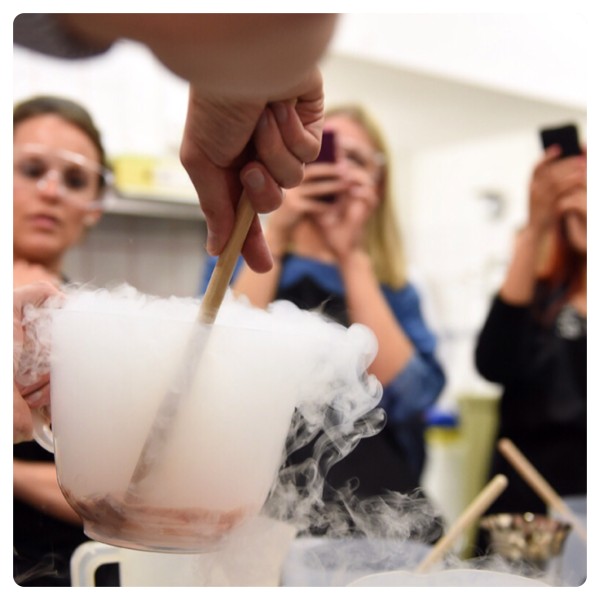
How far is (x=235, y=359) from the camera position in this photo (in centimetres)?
34

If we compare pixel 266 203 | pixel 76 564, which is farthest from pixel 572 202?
pixel 76 564

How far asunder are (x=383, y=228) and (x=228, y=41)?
0.75 meters

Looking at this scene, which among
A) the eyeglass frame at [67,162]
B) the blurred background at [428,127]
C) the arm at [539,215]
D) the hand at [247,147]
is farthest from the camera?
the arm at [539,215]

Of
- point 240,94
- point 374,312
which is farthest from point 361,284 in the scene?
point 240,94

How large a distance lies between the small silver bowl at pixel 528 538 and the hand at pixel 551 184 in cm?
40

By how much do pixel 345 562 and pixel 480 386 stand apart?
0.83 m

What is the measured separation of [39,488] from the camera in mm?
535

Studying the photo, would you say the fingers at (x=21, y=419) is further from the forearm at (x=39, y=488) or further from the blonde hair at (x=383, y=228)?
the blonde hair at (x=383, y=228)

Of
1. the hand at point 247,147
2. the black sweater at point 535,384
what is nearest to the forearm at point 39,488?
the hand at point 247,147

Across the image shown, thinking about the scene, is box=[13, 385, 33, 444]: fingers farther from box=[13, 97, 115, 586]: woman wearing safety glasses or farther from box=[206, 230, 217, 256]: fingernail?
box=[206, 230, 217, 256]: fingernail

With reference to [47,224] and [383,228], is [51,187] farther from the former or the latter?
[383,228]

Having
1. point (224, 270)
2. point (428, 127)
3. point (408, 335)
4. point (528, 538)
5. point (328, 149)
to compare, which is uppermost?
point (428, 127)

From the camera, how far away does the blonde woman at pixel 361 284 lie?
0.70 meters

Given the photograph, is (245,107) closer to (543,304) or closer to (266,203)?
(266,203)
